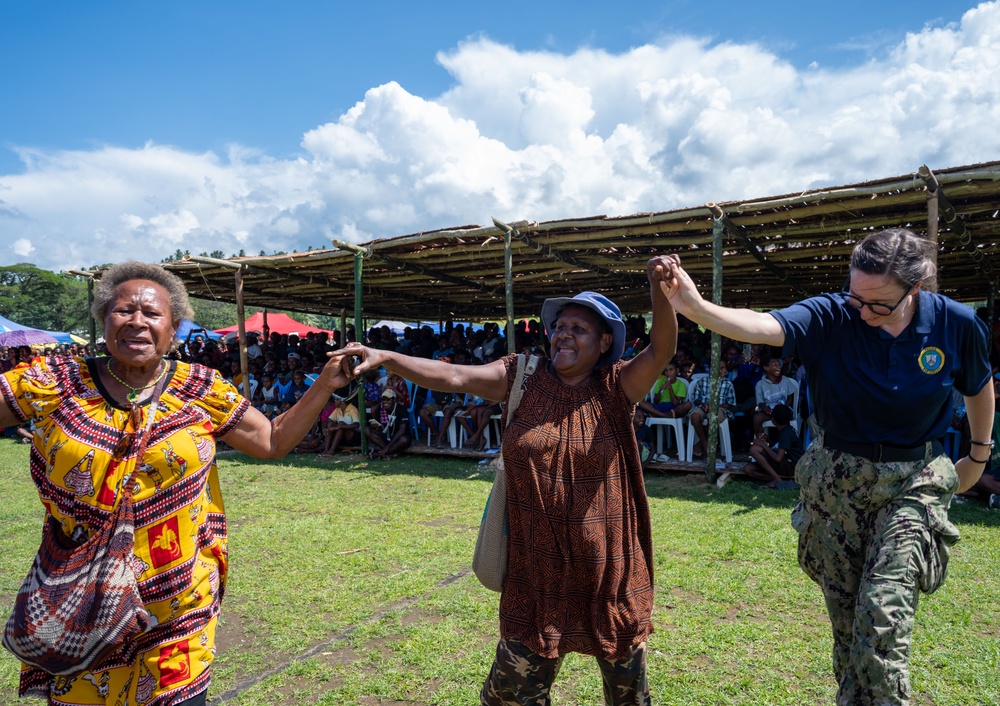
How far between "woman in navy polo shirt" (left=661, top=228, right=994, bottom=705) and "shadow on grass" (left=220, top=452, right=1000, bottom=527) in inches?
155

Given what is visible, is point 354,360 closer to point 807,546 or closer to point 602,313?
point 602,313

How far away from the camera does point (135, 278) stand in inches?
84.4

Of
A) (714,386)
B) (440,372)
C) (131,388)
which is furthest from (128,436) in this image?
(714,386)

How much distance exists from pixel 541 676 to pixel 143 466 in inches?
55.4

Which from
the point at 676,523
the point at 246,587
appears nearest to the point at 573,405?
the point at 246,587

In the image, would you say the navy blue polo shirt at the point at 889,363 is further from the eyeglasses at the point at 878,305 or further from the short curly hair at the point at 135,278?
A: the short curly hair at the point at 135,278

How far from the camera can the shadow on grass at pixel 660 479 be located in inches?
243

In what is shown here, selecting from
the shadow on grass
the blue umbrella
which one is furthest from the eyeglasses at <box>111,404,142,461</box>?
the blue umbrella

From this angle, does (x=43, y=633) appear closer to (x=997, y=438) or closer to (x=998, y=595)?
(x=998, y=595)

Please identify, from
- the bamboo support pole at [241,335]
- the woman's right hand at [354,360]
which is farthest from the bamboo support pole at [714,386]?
the bamboo support pole at [241,335]

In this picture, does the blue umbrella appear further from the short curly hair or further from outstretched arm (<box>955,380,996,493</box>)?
outstretched arm (<box>955,380,996,493</box>)

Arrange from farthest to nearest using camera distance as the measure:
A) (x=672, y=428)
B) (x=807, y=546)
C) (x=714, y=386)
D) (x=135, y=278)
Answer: (x=672, y=428), (x=714, y=386), (x=807, y=546), (x=135, y=278)

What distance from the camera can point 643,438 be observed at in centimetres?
866

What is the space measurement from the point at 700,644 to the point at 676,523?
8.09ft
